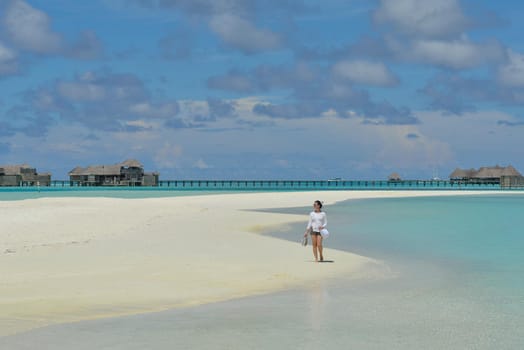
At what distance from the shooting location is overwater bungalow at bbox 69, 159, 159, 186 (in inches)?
4867

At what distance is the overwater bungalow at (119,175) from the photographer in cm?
12362

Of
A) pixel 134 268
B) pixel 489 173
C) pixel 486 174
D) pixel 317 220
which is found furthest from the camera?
pixel 486 174

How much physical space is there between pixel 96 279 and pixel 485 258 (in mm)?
10862

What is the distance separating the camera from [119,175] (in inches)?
4857

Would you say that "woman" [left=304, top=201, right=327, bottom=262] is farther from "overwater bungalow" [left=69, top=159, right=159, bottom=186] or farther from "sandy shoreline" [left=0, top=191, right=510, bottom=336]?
"overwater bungalow" [left=69, top=159, right=159, bottom=186]

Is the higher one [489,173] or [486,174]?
[489,173]

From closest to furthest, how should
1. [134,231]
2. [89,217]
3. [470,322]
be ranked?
[470,322] → [134,231] → [89,217]

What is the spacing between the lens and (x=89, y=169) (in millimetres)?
128625

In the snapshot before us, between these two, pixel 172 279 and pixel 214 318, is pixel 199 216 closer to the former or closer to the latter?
pixel 172 279

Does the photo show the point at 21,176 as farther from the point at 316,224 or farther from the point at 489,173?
the point at 316,224

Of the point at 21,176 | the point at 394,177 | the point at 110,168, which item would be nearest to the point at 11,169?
the point at 21,176

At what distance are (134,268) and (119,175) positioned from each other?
113 m

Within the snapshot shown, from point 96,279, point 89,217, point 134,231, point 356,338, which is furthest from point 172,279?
point 89,217

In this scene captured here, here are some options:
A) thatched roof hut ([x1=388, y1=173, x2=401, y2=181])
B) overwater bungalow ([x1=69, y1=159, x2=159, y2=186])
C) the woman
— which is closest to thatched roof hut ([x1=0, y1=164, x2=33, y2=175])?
overwater bungalow ([x1=69, y1=159, x2=159, y2=186])
